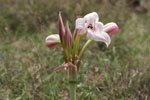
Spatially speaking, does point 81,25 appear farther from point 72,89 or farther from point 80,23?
point 72,89

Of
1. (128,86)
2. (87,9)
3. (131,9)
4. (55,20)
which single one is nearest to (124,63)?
(128,86)

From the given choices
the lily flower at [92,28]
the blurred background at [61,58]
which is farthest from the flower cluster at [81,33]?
the blurred background at [61,58]

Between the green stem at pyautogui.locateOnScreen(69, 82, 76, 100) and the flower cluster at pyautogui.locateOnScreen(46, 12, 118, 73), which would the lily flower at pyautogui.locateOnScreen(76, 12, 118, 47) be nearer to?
the flower cluster at pyautogui.locateOnScreen(46, 12, 118, 73)

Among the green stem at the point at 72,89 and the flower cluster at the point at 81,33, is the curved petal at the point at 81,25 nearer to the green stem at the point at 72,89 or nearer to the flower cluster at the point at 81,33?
the flower cluster at the point at 81,33

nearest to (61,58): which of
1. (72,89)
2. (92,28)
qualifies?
(72,89)

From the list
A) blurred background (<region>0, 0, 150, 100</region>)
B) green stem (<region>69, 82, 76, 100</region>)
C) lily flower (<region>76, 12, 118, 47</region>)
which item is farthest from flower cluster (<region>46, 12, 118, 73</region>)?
blurred background (<region>0, 0, 150, 100</region>)

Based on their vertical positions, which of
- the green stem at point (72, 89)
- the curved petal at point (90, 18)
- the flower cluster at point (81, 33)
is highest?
the curved petal at point (90, 18)

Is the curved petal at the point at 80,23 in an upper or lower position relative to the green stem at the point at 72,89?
upper

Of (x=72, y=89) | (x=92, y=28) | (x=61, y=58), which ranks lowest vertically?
(x=72, y=89)

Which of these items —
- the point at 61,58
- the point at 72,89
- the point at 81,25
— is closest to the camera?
the point at 81,25

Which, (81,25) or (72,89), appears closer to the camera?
(81,25)
